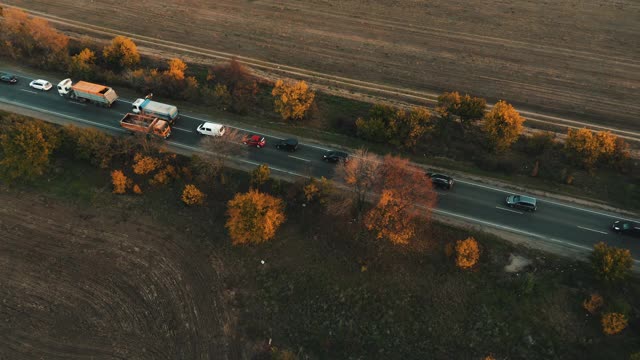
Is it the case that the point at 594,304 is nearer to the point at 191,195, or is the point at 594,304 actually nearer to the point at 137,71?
the point at 191,195

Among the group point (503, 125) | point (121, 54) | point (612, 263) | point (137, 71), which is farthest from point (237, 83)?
point (612, 263)

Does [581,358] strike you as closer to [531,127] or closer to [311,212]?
[311,212]

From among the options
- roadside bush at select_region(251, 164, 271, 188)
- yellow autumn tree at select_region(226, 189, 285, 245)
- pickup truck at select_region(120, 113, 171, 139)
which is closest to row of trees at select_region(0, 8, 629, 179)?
pickup truck at select_region(120, 113, 171, 139)

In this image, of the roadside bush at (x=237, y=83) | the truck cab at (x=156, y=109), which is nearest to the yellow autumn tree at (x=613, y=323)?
the roadside bush at (x=237, y=83)

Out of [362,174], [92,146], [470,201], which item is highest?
[362,174]

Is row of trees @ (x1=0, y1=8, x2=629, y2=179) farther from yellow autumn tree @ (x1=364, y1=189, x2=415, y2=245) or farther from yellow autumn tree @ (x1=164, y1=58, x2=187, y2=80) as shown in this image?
yellow autumn tree @ (x1=364, y1=189, x2=415, y2=245)

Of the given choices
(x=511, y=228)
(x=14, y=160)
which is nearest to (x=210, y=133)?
(x=14, y=160)
